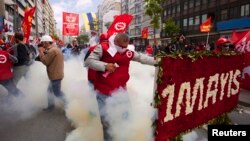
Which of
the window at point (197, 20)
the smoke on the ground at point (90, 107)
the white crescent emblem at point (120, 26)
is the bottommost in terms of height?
the smoke on the ground at point (90, 107)

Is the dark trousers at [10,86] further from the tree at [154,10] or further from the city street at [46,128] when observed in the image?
the tree at [154,10]

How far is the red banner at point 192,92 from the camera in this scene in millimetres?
4012

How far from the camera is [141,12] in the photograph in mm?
91625

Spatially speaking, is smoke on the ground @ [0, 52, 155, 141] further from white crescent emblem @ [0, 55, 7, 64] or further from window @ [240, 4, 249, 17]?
window @ [240, 4, 249, 17]

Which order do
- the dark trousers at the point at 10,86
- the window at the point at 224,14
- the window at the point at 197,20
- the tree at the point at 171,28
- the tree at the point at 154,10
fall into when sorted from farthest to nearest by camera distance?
the tree at the point at 171,28
the window at the point at 197,20
the window at the point at 224,14
the tree at the point at 154,10
the dark trousers at the point at 10,86

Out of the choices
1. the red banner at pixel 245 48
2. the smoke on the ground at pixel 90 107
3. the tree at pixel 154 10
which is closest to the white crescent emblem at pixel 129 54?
the smoke on the ground at pixel 90 107

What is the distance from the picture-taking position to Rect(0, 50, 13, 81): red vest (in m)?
7.19

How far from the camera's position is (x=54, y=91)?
7504mm

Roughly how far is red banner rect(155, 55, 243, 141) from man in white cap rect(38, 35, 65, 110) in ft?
11.7

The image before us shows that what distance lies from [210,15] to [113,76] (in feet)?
156

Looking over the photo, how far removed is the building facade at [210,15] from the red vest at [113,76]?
37.1 m

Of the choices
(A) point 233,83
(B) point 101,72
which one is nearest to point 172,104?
(B) point 101,72

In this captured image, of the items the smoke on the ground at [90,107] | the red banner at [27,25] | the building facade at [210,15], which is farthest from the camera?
the building facade at [210,15]

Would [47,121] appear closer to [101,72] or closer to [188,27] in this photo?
[101,72]
